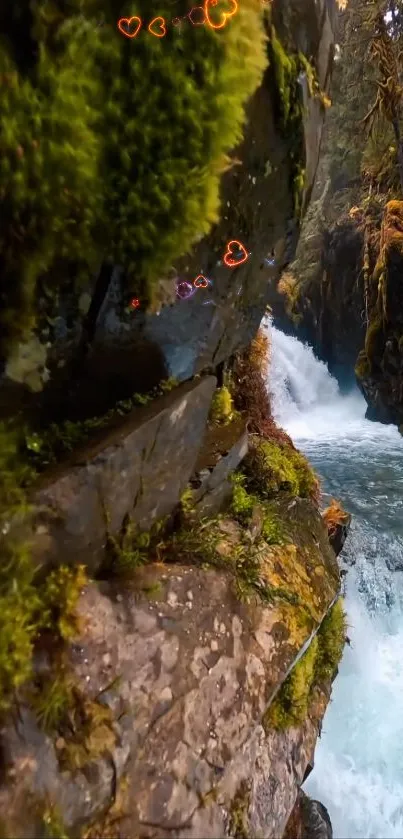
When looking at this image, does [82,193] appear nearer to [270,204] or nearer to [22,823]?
[270,204]

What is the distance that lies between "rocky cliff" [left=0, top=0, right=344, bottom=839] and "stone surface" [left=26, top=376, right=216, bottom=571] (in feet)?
0.04

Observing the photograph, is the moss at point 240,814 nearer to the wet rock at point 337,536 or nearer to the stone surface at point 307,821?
the stone surface at point 307,821

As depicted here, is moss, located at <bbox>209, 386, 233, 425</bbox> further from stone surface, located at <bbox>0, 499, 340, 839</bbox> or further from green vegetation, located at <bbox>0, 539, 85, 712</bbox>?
green vegetation, located at <bbox>0, 539, 85, 712</bbox>

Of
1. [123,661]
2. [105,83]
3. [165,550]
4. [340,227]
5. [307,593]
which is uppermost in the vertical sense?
[340,227]

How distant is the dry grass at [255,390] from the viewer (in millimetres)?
5250

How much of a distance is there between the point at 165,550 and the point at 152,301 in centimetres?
142

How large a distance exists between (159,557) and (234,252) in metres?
1.84

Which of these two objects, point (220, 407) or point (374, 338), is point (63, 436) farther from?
point (374, 338)

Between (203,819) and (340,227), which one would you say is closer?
(203,819)

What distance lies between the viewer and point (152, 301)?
290cm

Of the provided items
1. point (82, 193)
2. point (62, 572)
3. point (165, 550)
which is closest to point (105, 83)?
point (82, 193)

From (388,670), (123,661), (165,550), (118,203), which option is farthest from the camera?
(388,670)

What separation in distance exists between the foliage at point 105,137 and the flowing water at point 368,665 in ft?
18.1

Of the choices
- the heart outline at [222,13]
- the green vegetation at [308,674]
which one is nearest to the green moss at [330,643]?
the green vegetation at [308,674]
